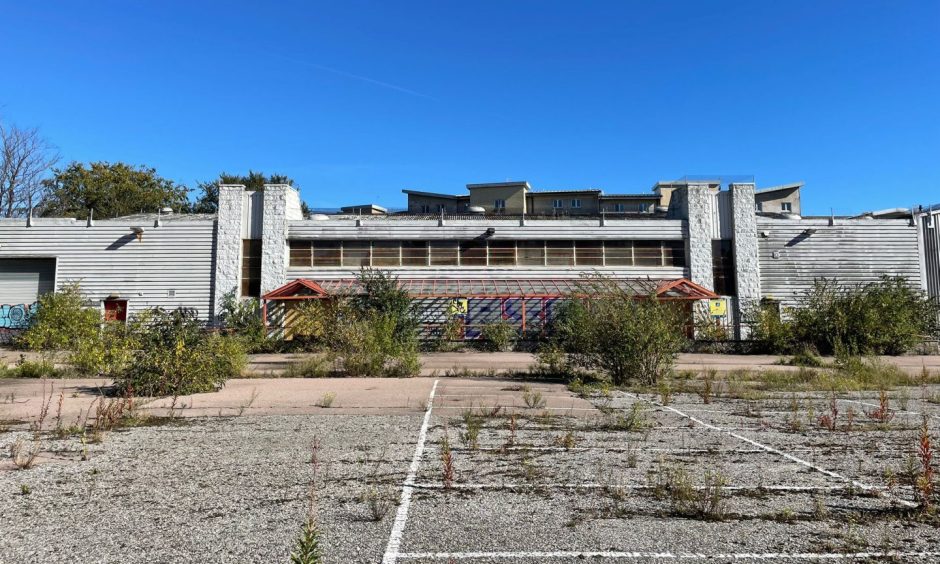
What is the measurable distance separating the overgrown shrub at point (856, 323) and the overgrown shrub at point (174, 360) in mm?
21271

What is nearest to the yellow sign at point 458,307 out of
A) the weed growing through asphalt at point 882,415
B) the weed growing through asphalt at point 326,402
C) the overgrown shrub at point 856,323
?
the overgrown shrub at point 856,323

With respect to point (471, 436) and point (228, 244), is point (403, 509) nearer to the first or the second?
point (471, 436)

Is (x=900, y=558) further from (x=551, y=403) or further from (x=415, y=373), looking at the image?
(x=415, y=373)

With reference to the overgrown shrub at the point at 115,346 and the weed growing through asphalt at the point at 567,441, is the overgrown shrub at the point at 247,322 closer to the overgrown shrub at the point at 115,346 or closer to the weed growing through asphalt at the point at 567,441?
the overgrown shrub at the point at 115,346

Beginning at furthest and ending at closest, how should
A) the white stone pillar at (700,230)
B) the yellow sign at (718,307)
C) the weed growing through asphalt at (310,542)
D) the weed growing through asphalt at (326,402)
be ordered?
the white stone pillar at (700,230) < the yellow sign at (718,307) < the weed growing through asphalt at (326,402) < the weed growing through asphalt at (310,542)

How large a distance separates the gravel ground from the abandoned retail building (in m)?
23.2

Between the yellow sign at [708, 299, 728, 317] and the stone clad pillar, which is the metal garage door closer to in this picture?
the stone clad pillar

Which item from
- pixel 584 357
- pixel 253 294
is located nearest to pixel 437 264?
pixel 253 294

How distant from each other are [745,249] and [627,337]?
72.0 ft

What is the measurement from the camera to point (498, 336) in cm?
2714

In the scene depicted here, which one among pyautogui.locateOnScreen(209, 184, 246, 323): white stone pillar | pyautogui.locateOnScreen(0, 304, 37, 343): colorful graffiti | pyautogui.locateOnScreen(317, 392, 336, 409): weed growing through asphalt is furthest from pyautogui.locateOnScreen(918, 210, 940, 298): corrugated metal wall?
pyautogui.locateOnScreen(0, 304, 37, 343): colorful graffiti

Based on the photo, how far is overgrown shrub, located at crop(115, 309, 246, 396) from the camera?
11.8m

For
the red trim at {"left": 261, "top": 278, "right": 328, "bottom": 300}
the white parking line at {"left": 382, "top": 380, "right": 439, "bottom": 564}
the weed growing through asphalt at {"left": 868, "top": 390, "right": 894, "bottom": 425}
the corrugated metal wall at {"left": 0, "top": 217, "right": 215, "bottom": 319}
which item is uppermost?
the corrugated metal wall at {"left": 0, "top": 217, "right": 215, "bottom": 319}

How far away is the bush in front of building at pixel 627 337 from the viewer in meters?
14.0
